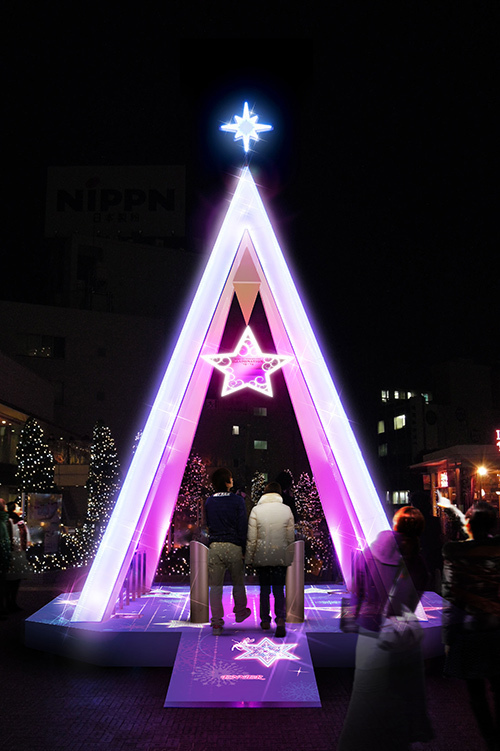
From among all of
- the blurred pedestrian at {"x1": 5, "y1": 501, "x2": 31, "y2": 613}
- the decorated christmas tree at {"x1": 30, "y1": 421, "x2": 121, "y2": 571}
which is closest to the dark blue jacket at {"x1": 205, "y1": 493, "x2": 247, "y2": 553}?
the blurred pedestrian at {"x1": 5, "y1": 501, "x2": 31, "y2": 613}

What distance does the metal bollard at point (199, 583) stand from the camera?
307 inches

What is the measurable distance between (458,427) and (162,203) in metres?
26.3

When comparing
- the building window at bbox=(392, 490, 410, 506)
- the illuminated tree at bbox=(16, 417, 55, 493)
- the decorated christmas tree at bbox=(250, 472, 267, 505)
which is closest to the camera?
the illuminated tree at bbox=(16, 417, 55, 493)

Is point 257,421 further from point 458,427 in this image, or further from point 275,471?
point 458,427

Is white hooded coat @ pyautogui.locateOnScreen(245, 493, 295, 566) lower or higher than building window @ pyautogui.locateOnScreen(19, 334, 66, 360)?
lower

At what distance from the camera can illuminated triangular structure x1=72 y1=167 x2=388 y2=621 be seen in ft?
25.4

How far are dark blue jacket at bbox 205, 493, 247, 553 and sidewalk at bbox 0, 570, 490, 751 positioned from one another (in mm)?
1506

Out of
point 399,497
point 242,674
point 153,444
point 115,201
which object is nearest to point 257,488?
point 153,444

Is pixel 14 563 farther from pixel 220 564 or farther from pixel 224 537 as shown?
pixel 224 537

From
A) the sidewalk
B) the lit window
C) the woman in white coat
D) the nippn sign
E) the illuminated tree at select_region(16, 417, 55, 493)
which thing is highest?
the nippn sign

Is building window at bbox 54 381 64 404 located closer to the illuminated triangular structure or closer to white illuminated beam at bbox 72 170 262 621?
the illuminated triangular structure

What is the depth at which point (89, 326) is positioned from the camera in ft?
124

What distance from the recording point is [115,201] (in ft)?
149

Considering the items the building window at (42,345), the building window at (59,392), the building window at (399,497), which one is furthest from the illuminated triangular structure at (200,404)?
the building window at (399,497)
